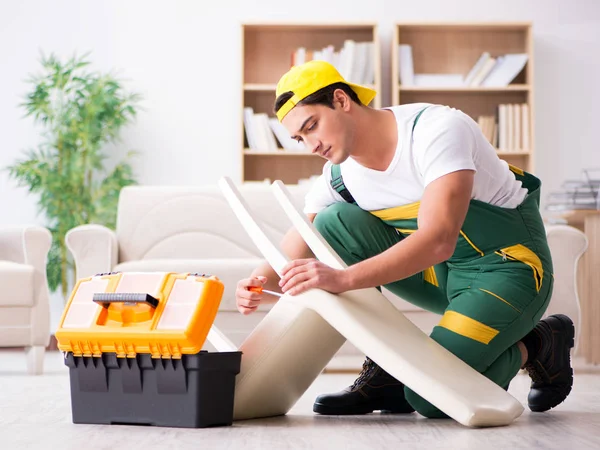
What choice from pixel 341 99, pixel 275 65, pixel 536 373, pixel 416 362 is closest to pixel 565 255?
pixel 536 373

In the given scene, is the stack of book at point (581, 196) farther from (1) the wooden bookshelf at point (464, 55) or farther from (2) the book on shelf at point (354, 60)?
(2) the book on shelf at point (354, 60)

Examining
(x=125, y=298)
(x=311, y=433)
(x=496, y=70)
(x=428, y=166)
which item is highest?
(x=496, y=70)

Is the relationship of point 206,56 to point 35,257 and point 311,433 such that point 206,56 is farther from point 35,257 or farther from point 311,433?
point 311,433

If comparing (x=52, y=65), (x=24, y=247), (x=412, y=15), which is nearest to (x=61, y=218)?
(x=52, y=65)

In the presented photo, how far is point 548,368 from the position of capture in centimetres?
179

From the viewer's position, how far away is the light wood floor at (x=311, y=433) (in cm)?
127

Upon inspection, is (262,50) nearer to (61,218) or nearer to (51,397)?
(61,218)

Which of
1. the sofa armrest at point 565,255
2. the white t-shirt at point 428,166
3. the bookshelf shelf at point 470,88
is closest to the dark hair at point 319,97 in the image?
the white t-shirt at point 428,166

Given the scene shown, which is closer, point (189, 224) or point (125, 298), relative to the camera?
point (125, 298)

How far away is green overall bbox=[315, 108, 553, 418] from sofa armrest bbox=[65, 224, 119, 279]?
1.63 metres

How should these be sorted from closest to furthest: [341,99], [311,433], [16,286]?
1. [311,433]
2. [341,99]
3. [16,286]

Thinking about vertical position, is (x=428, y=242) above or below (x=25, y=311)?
above

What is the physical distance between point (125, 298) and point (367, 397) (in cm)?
59

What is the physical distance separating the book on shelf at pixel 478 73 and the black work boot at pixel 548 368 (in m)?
3.27
